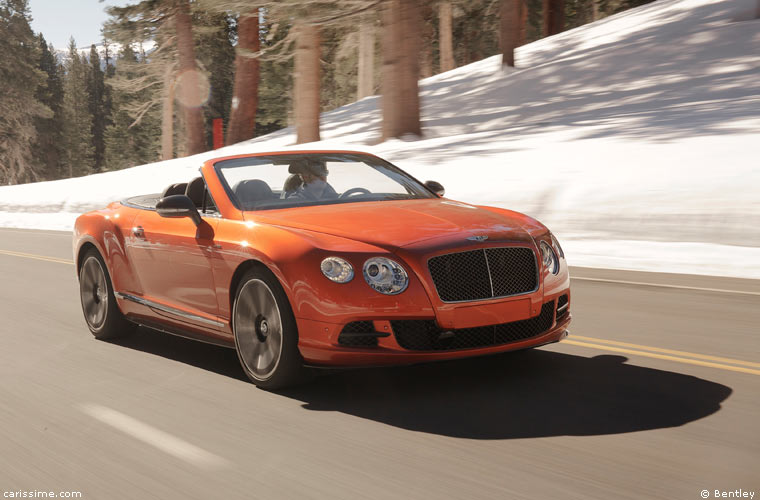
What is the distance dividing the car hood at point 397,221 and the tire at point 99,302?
6.48ft

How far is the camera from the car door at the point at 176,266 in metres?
6.05

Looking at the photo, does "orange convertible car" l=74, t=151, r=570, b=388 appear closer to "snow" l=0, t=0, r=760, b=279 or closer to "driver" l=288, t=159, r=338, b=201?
"driver" l=288, t=159, r=338, b=201

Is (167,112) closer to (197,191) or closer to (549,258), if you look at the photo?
(197,191)

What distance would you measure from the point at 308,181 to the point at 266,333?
1435mm

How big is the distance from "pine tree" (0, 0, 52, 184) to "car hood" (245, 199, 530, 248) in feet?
186

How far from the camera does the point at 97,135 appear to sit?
392 feet

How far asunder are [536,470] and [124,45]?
1226 inches

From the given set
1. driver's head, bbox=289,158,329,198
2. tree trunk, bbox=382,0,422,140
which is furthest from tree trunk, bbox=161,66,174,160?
driver's head, bbox=289,158,329,198

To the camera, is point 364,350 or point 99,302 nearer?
point 364,350

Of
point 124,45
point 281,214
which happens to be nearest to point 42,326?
point 281,214

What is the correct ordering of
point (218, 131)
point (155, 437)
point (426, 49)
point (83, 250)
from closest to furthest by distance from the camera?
1. point (155, 437)
2. point (83, 250)
3. point (218, 131)
4. point (426, 49)

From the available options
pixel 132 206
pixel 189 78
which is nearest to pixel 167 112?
pixel 189 78

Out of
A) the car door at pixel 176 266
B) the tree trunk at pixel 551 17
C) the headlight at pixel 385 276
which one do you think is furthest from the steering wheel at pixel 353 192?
the tree trunk at pixel 551 17

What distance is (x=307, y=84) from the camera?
86.3 ft
